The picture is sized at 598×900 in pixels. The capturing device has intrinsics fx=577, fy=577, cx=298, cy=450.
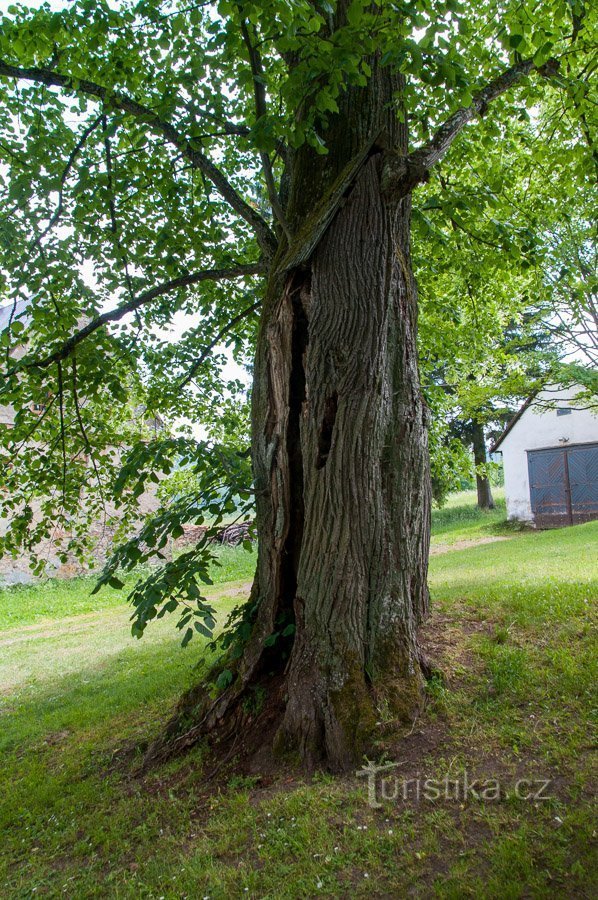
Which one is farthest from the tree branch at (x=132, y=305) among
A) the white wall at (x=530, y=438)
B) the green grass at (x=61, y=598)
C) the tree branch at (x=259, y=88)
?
the white wall at (x=530, y=438)

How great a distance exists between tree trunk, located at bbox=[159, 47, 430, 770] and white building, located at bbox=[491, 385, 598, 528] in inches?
717

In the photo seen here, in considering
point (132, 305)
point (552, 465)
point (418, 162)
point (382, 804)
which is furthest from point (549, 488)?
point (382, 804)

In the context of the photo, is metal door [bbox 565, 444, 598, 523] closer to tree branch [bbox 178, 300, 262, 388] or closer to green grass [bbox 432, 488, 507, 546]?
green grass [bbox 432, 488, 507, 546]

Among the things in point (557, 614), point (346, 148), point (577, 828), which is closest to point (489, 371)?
point (557, 614)

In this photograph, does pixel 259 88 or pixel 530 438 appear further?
pixel 530 438

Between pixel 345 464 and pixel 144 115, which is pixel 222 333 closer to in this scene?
pixel 144 115

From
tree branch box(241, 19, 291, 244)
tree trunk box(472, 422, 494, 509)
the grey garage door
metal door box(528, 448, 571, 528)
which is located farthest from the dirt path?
tree branch box(241, 19, 291, 244)

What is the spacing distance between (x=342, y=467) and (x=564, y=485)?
20.8 metres

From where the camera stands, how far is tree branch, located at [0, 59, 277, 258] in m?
4.58

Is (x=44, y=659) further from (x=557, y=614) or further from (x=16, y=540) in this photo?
(x=557, y=614)

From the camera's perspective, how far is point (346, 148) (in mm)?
4434

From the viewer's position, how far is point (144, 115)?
171 inches

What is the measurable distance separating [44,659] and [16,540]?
537cm

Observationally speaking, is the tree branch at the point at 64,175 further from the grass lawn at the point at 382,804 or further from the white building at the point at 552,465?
the white building at the point at 552,465
